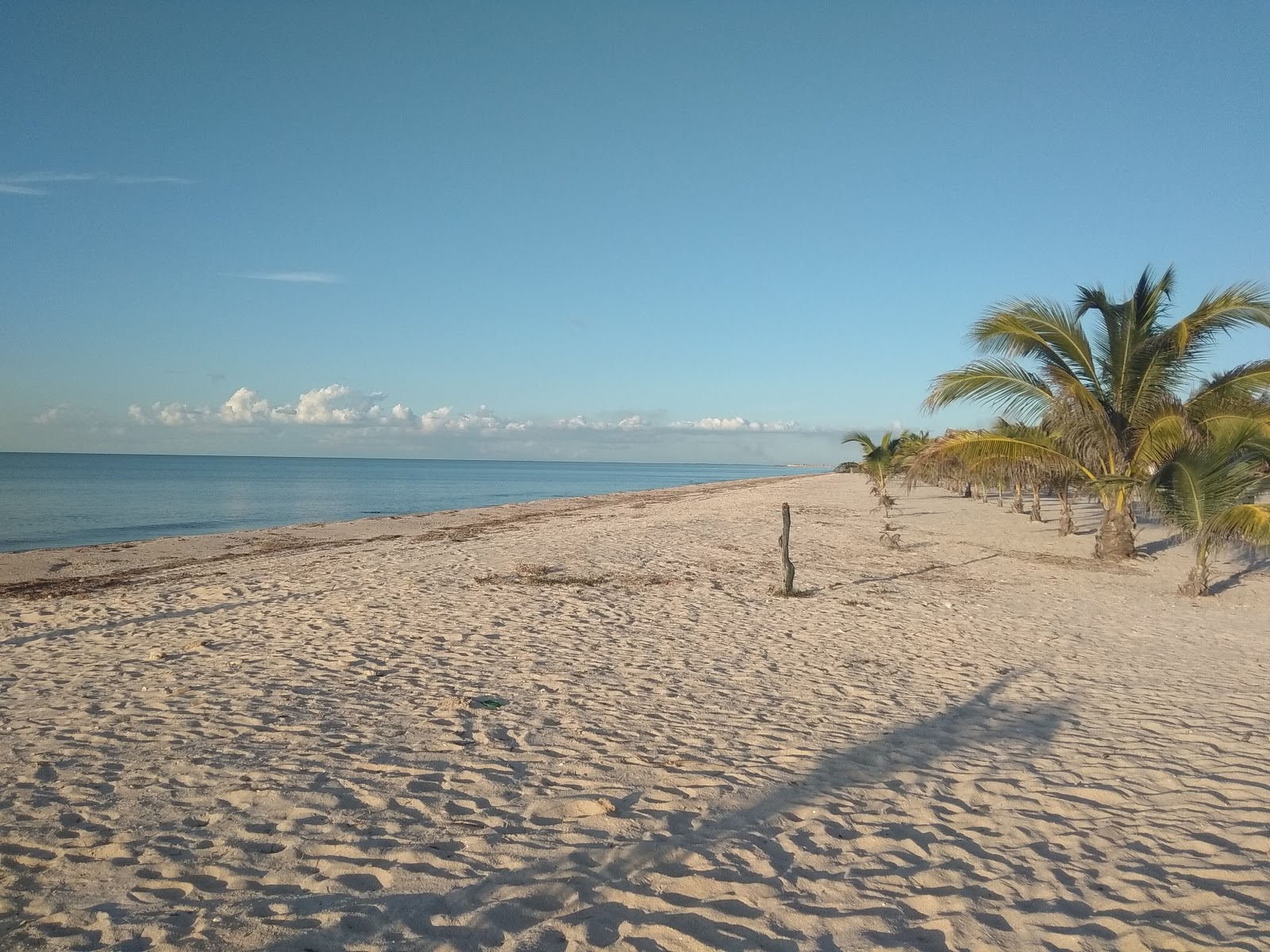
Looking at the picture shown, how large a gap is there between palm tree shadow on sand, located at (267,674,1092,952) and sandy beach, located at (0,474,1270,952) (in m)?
0.02

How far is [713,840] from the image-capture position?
3840mm

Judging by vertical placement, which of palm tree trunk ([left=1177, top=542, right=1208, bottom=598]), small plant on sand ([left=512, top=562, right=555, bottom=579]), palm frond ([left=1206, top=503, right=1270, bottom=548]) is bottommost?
small plant on sand ([left=512, top=562, right=555, bottom=579])

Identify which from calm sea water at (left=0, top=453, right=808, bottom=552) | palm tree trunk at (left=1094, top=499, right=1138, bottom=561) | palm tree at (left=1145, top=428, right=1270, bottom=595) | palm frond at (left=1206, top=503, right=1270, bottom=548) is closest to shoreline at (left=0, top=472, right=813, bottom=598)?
calm sea water at (left=0, top=453, right=808, bottom=552)

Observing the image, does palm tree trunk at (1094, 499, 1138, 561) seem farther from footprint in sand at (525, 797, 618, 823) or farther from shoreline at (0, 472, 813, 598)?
shoreline at (0, 472, 813, 598)

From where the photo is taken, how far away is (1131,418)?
13.4 m

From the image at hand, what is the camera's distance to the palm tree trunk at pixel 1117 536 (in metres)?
14.3

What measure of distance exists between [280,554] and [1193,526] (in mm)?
17450

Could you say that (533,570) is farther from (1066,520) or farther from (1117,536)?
(1066,520)

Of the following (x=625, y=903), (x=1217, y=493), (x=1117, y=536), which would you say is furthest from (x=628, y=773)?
(x=1117, y=536)

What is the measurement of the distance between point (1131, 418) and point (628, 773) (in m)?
12.7

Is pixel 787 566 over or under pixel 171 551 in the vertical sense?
over

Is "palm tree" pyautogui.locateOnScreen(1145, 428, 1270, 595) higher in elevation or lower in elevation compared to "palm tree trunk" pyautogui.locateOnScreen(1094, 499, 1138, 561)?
higher

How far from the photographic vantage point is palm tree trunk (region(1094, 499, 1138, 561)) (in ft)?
46.9

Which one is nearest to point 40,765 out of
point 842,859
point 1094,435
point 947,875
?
point 842,859
